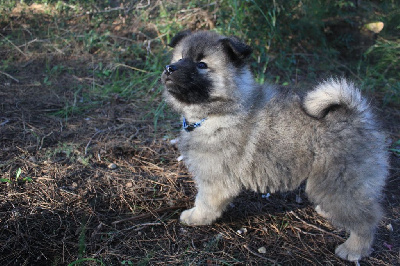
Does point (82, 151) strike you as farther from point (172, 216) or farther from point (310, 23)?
point (310, 23)

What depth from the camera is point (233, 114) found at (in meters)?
2.48

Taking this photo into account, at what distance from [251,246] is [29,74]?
399 centimetres

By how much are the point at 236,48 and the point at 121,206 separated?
162 centimetres

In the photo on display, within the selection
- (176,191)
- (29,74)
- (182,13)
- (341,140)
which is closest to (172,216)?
(176,191)

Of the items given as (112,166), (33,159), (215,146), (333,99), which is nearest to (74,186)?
(112,166)

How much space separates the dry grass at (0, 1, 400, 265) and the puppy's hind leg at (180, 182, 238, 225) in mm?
76

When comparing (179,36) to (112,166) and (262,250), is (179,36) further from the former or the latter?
(262,250)

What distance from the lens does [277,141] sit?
2.43 m

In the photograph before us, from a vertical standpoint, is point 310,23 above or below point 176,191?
above

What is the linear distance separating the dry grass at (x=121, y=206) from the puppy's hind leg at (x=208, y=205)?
0.08 metres

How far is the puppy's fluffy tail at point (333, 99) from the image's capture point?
2.26m

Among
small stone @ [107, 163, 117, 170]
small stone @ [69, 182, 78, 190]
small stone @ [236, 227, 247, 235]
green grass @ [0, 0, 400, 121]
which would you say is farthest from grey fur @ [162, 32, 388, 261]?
green grass @ [0, 0, 400, 121]

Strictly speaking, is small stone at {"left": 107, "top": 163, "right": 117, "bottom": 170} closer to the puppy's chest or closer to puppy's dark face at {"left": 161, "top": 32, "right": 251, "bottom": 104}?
the puppy's chest

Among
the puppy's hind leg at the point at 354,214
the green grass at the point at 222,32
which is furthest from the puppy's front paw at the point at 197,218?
the green grass at the point at 222,32
